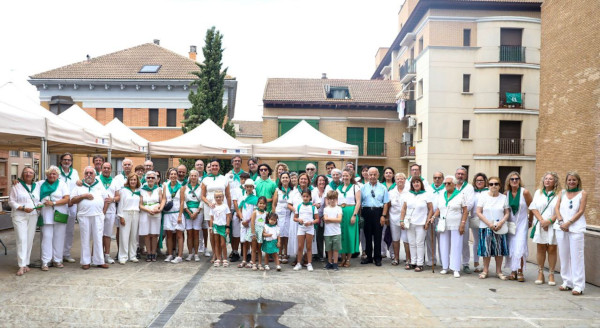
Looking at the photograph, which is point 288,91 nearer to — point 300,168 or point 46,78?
point 300,168

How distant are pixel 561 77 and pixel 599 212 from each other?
4261 mm

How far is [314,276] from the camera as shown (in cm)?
789

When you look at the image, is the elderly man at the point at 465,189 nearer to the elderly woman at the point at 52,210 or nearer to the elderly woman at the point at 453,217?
the elderly woman at the point at 453,217

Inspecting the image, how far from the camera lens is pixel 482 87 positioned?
90.6ft

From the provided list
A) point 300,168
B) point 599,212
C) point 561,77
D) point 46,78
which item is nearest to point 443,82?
point 300,168

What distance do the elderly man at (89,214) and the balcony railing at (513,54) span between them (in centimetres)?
2593

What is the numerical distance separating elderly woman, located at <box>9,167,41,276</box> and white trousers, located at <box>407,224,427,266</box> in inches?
264

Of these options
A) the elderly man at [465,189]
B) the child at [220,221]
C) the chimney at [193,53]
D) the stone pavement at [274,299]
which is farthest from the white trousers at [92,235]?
the chimney at [193,53]

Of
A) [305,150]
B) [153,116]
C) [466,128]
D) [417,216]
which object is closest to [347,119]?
[466,128]

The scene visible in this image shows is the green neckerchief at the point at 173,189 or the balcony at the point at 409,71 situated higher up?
the balcony at the point at 409,71

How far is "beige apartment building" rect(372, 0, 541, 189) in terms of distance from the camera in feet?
89.5

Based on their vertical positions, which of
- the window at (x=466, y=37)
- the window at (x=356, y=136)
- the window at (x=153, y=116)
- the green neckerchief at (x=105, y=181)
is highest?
the window at (x=466, y=37)

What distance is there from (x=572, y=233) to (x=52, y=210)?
866cm

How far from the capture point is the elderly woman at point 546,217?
290 inches
